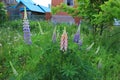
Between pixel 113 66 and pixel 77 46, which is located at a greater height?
pixel 77 46

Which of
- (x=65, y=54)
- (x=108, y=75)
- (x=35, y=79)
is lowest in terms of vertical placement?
(x=108, y=75)

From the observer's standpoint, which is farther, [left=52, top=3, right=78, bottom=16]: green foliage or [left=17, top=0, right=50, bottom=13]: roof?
[left=17, top=0, right=50, bottom=13]: roof

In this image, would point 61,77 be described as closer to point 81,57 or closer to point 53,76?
point 53,76

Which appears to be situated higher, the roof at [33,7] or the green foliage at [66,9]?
the green foliage at [66,9]

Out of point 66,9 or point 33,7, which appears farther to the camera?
point 33,7

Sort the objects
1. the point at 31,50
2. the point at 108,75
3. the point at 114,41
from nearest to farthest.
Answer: the point at 31,50, the point at 108,75, the point at 114,41

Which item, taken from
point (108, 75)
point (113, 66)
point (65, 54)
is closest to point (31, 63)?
point (65, 54)

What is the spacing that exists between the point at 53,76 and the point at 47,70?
9 cm

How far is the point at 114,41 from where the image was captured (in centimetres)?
865

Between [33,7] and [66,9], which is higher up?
[66,9]

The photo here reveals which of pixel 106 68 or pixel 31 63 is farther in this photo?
pixel 106 68

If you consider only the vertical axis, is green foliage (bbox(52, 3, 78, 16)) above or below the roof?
above

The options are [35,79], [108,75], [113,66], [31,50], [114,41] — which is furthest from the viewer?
[114,41]

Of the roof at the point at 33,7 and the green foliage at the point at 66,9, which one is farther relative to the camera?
the roof at the point at 33,7
